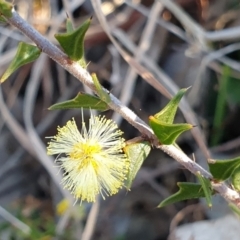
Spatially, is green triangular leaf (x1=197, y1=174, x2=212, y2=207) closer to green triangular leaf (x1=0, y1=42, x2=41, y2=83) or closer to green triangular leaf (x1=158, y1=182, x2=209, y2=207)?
green triangular leaf (x1=158, y1=182, x2=209, y2=207)

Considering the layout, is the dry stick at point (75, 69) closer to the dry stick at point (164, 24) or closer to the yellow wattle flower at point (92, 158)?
the yellow wattle flower at point (92, 158)

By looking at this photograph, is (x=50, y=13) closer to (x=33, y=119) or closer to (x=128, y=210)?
(x=33, y=119)

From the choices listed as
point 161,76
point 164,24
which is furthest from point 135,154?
point 164,24

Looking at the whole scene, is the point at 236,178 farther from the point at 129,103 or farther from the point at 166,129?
the point at 129,103

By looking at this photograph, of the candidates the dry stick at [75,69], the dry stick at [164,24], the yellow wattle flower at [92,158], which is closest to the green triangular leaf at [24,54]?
the dry stick at [75,69]

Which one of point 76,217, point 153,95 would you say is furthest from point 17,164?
point 153,95

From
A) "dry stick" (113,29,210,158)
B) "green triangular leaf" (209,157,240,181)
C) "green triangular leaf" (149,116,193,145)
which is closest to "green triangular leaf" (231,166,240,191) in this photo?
"green triangular leaf" (209,157,240,181)
